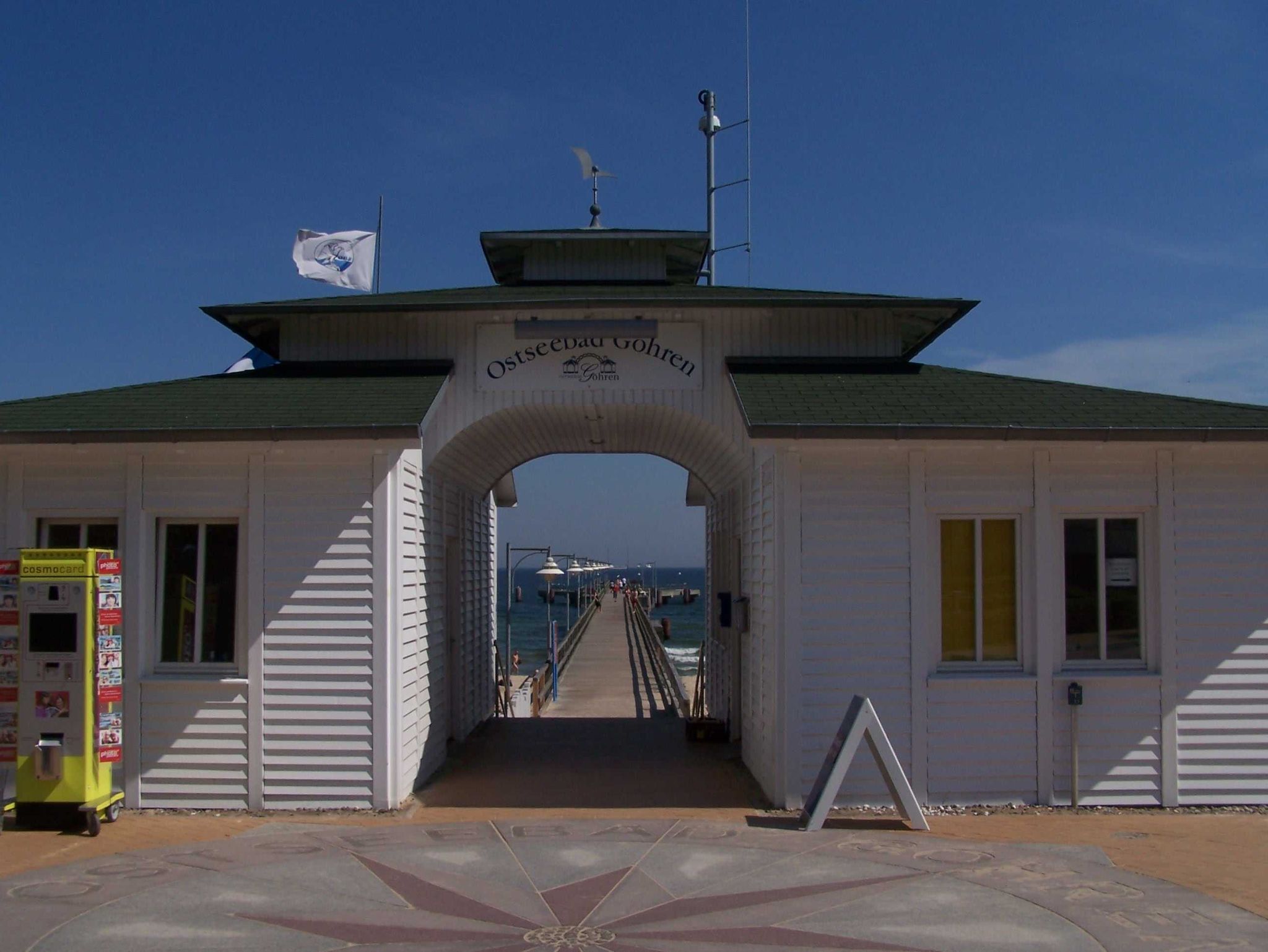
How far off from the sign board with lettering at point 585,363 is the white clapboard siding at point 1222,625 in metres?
4.85

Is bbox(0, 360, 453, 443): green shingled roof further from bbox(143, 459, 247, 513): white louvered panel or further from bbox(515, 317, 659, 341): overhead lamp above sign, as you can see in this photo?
bbox(515, 317, 659, 341): overhead lamp above sign

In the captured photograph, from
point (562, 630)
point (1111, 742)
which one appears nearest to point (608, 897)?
point (1111, 742)

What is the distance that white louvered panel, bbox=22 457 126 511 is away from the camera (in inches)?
406

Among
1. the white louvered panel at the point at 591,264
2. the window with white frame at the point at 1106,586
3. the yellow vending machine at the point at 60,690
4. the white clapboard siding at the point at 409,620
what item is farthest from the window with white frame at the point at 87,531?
the window with white frame at the point at 1106,586

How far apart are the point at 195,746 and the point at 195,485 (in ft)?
7.66

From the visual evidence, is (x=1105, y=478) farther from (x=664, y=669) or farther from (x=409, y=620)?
(x=664, y=669)

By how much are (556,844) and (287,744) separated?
2760 mm

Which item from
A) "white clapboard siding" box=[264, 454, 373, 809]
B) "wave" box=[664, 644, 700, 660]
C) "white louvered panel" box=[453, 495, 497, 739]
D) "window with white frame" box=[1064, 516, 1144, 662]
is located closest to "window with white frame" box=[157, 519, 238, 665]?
"white clapboard siding" box=[264, 454, 373, 809]

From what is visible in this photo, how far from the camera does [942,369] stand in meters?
12.0

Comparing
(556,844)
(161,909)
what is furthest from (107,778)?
(556,844)

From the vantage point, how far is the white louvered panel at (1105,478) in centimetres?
1041

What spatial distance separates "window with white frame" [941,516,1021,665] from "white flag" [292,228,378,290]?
30.8ft

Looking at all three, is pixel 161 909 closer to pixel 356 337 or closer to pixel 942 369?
pixel 356 337

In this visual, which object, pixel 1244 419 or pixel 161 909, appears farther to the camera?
pixel 1244 419
